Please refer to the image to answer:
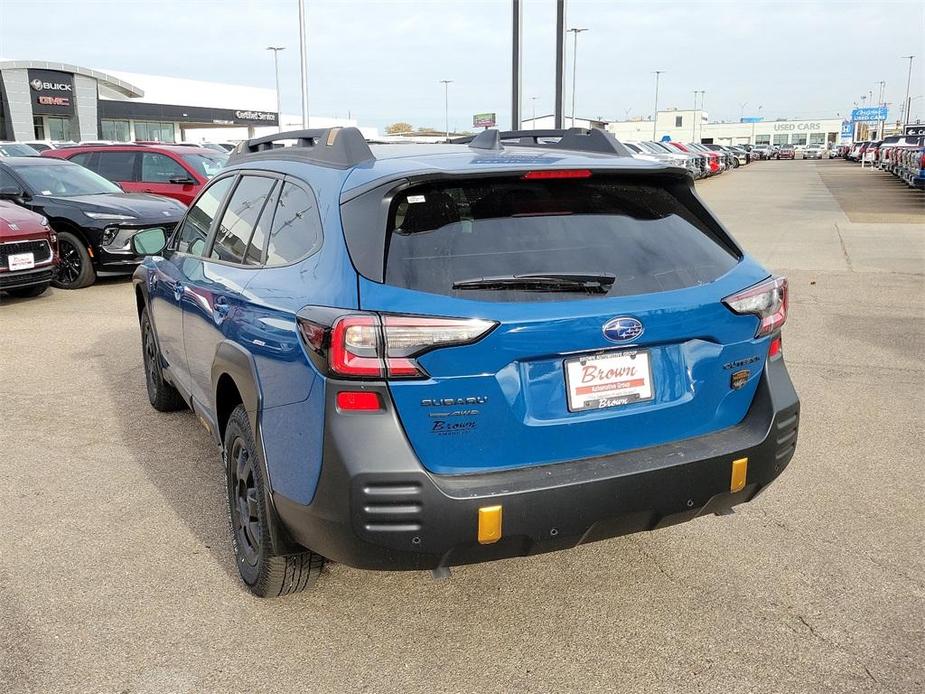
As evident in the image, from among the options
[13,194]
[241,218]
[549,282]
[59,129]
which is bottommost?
[13,194]

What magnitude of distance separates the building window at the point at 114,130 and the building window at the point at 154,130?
876mm

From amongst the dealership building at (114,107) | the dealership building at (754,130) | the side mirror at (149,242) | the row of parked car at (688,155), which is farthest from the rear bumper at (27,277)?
the dealership building at (754,130)

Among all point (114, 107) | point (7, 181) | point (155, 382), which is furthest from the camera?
point (114, 107)

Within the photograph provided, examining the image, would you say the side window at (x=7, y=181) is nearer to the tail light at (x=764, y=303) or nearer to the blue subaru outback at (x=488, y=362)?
the blue subaru outback at (x=488, y=362)

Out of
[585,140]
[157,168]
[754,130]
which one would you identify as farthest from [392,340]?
[754,130]

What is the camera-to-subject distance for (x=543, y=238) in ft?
9.70

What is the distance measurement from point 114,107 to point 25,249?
53267 mm

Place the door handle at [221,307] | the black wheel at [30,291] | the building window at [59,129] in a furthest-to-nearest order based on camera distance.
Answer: the building window at [59,129]
the black wheel at [30,291]
the door handle at [221,307]

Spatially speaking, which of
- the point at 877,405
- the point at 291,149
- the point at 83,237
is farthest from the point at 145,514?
the point at 83,237

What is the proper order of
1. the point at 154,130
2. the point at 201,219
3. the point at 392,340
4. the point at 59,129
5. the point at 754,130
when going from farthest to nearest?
the point at 754,130 < the point at 154,130 < the point at 59,129 < the point at 201,219 < the point at 392,340

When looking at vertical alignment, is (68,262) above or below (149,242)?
below

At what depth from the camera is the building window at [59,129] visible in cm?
5331

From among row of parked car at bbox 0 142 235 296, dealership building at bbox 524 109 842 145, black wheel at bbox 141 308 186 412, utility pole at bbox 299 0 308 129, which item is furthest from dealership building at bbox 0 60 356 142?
dealership building at bbox 524 109 842 145

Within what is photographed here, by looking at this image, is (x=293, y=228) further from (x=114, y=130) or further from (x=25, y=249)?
(x=114, y=130)
